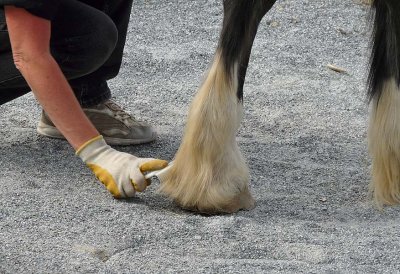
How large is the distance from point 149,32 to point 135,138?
54.9 inches

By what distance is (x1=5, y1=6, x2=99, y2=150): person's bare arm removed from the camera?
3248 millimetres

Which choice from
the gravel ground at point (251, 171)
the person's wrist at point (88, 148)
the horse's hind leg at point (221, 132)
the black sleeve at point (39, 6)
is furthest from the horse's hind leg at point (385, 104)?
the black sleeve at point (39, 6)

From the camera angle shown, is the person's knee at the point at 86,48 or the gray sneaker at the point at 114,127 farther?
the gray sneaker at the point at 114,127

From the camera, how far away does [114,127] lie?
3963 millimetres

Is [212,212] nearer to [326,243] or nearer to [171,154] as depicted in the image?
[326,243]

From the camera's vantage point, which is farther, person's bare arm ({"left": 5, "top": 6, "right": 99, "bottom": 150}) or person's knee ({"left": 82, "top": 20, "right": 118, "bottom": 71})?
person's knee ({"left": 82, "top": 20, "right": 118, "bottom": 71})

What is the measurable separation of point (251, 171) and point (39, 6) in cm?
97

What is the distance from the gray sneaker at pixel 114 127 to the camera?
12.9ft

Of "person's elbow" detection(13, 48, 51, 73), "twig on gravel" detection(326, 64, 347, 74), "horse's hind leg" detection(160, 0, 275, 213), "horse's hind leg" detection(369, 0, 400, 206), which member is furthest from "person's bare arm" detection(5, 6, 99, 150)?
"twig on gravel" detection(326, 64, 347, 74)

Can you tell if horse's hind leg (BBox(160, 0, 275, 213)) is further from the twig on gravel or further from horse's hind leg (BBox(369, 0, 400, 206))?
the twig on gravel

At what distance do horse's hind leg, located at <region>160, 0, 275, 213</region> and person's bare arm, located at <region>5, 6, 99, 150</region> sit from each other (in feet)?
1.14

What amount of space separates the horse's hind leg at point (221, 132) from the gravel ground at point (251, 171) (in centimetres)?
7

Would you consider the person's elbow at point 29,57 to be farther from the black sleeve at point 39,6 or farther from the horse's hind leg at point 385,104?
the horse's hind leg at point 385,104

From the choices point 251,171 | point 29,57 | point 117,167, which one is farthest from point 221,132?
point 29,57
